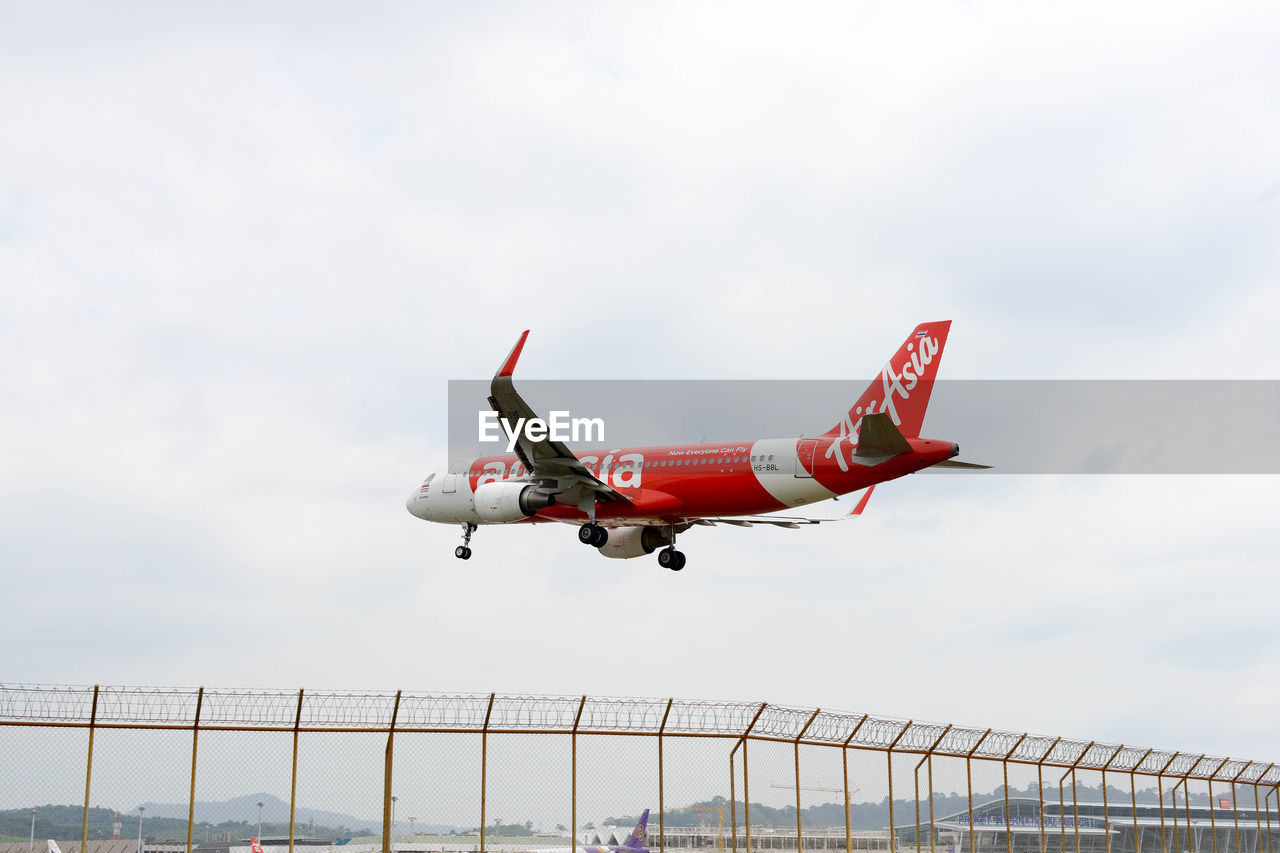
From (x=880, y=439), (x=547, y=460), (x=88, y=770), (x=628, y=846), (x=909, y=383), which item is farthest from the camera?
(x=628, y=846)

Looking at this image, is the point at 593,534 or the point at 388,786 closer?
the point at 388,786

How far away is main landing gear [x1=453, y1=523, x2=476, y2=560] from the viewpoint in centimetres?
4012

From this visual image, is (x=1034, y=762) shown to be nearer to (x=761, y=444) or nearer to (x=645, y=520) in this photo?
(x=761, y=444)

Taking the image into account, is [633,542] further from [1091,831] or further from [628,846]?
[1091,831]

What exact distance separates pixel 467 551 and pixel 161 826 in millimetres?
23308

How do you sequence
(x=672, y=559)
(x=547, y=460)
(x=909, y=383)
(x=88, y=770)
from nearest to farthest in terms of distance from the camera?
(x=88, y=770) → (x=909, y=383) → (x=547, y=460) → (x=672, y=559)

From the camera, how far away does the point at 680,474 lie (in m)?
36.8

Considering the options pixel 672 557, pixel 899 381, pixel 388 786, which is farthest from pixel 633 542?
pixel 388 786

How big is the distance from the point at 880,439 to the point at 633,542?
12.0m

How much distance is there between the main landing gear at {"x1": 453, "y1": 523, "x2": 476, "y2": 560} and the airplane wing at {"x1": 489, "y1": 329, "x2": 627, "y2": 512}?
4.15 metres

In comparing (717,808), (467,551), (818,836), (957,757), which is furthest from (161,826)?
(467,551)

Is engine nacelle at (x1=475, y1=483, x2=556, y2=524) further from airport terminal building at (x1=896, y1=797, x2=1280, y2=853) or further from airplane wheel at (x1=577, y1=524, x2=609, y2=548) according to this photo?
airport terminal building at (x1=896, y1=797, x2=1280, y2=853)

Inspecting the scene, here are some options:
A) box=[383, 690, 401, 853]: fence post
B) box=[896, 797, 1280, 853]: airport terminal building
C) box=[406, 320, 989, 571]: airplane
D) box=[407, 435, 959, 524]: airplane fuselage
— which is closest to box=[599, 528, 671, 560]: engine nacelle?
box=[406, 320, 989, 571]: airplane

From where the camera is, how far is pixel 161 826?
55.6 feet
